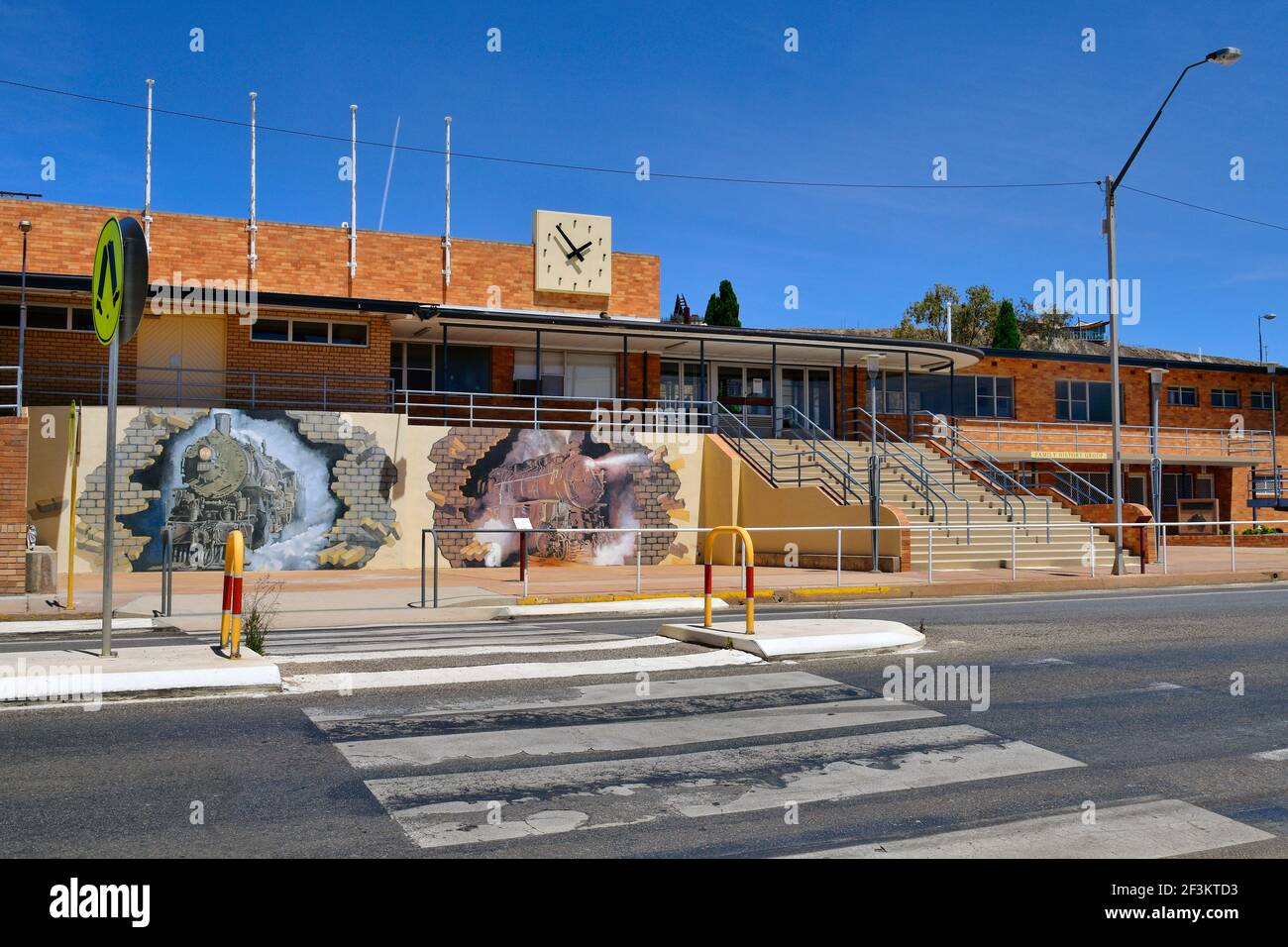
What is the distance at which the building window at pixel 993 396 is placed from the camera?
40781mm

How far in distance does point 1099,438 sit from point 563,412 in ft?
67.5

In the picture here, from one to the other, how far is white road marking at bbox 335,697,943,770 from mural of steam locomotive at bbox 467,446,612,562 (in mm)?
19046

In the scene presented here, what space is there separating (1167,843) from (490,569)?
2087 cm

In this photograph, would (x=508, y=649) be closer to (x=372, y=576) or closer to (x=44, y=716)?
(x=44, y=716)

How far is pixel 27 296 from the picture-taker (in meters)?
24.9

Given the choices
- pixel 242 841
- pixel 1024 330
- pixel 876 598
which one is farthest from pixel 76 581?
pixel 1024 330

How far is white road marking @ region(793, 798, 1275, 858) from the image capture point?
5316mm

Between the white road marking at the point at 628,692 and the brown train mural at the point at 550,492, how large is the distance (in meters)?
16.5

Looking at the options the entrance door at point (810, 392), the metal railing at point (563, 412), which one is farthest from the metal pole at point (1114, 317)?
the entrance door at point (810, 392)

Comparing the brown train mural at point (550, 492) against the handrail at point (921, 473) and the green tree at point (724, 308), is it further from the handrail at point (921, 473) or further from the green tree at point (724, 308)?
the green tree at point (724, 308)

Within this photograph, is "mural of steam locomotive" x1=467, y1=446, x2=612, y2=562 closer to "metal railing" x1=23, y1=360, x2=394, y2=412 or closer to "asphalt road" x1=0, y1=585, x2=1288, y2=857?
"metal railing" x1=23, y1=360, x2=394, y2=412

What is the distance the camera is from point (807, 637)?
1112cm

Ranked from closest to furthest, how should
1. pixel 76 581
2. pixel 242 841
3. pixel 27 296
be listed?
pixel 242 841
pixel 76 581
pixel 27 296
